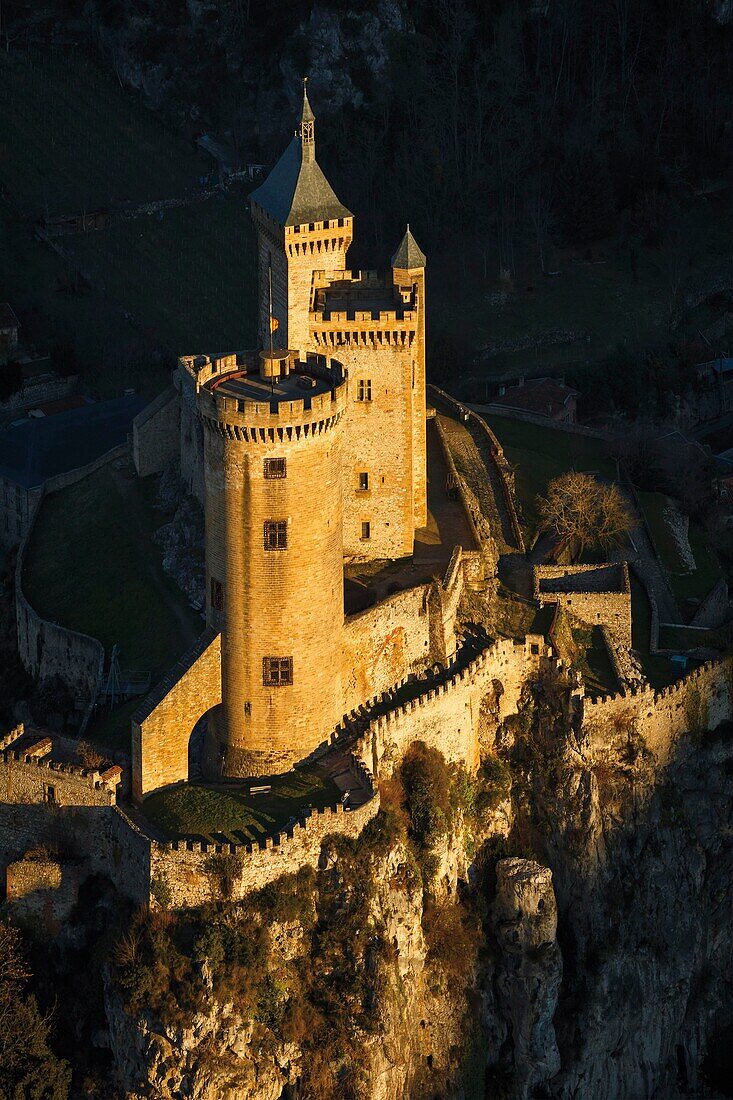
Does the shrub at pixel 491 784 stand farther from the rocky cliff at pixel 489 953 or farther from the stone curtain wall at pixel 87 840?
the stone curtain wall at pixel 87 840

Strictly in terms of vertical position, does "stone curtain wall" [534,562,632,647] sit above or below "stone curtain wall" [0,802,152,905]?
above

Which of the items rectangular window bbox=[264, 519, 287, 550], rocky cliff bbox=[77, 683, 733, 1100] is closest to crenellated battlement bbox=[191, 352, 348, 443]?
rectangular window bbox=[264, 519, 287, 550]

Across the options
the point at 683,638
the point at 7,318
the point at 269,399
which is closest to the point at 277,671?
the point at 269,399

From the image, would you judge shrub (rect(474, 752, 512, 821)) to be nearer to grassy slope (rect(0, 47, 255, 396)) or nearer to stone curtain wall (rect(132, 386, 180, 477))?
stone curtain wall (rect(132, 386, 180, 477))

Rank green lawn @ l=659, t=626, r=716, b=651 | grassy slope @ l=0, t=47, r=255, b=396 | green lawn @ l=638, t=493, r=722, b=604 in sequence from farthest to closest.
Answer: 1. grassy slope @ l=0, t=47, r=255, b=396
2. green lawn @ l=638, t=493, r=722, b=604
3. green lawn @ l=659, t=626, r=716, b=651

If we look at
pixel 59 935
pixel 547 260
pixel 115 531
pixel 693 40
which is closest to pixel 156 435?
pixel 115 531

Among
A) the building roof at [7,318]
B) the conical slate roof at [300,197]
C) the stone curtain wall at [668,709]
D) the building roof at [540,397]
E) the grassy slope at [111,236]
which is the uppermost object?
the grassy slope at [111,236]

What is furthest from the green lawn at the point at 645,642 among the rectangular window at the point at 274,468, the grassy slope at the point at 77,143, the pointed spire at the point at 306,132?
the grassy slope at the point at 77,143
